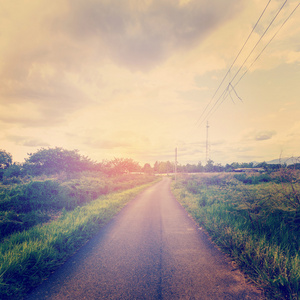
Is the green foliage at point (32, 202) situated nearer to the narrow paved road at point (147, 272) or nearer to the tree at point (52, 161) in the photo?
the narrow paved road at point (147, 272)

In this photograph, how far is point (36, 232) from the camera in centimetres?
524

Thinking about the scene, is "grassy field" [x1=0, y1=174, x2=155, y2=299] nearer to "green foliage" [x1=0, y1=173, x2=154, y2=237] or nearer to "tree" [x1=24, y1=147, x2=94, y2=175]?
"green foliage" [x1=0, y1=173, x2=154, y2=237]

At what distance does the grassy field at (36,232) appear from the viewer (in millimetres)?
3266

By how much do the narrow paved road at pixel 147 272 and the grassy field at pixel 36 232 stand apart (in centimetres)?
36

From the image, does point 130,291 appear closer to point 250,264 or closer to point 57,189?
point 250,264

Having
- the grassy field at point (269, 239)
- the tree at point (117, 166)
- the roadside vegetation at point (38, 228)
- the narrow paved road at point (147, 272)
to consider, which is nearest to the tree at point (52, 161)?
the tree at point (117, 166)

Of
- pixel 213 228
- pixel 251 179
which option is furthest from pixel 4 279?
pixel 251 179

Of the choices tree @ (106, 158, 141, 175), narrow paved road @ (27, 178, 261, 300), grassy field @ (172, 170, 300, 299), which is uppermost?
tree @ (106, 158, 141, 175)

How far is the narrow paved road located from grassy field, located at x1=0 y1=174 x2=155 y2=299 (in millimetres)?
357

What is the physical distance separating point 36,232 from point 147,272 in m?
3.99

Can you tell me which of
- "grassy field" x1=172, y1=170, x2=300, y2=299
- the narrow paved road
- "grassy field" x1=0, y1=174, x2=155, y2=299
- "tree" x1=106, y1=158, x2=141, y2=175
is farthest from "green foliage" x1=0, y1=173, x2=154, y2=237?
"tree" x1=106, y1=158, x2=141, y2=175

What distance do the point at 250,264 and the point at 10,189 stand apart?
923cm

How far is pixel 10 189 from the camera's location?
717 centimetres

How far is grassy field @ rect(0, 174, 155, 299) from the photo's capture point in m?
3.27
